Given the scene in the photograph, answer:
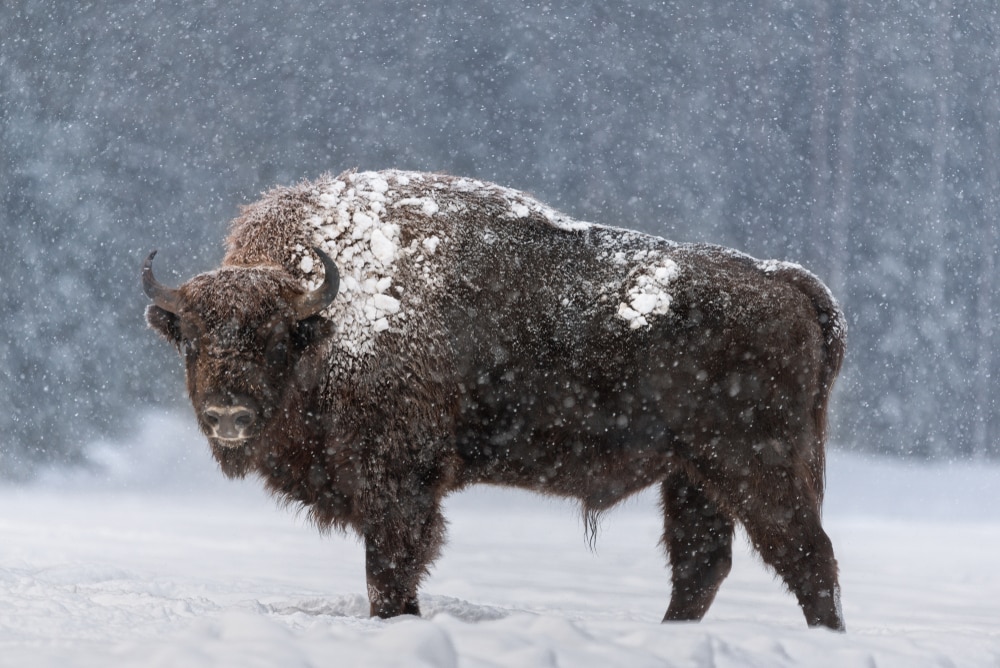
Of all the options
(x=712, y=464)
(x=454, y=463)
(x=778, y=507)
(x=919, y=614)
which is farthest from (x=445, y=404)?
(x=919, y=614)

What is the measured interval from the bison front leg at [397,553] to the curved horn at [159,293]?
1.66m

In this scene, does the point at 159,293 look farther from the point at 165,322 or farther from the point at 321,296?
the point at 321,296

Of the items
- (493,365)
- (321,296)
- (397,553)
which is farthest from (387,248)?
(397,553)

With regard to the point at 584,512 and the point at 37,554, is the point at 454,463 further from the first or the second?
the point at 37,554

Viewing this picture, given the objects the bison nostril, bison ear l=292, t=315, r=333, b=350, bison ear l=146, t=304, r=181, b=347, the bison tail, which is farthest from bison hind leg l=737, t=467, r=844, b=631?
bison ear l=146, t=304, r=181, b=347

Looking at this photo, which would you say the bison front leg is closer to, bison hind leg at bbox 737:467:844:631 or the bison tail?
bison hind leg at bbox 737:467:844:631

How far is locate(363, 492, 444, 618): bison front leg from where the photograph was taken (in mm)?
5598

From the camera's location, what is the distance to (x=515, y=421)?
19.8ft

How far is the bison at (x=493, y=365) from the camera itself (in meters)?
5.67

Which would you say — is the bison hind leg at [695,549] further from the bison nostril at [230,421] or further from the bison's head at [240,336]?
the bison nostril at [230,421]

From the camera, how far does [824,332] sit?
632 centimetres

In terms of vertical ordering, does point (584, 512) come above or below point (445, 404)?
below

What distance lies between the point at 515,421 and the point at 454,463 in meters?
0.46

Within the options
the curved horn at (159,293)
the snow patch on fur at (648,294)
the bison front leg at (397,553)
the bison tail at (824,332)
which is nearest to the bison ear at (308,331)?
the curved horn at (159,293)
